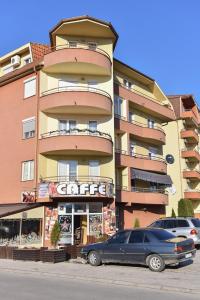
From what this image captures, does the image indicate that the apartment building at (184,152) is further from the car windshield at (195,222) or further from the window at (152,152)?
the car windshield at (195,222)

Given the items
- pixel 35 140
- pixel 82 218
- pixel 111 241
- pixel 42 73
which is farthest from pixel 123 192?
pixel 111 241

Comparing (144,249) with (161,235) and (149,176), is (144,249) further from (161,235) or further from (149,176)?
(149,176)

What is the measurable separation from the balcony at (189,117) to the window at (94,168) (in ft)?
74.6

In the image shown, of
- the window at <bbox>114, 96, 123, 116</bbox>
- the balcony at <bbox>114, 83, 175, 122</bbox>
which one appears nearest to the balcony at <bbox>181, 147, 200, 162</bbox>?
the balcony at <bbox>114, 83, 175, 122</bbox>

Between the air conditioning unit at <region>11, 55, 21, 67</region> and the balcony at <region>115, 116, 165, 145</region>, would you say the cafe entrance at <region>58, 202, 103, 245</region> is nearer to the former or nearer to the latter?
the balcony at <region>115, 116, 165, 145</region>

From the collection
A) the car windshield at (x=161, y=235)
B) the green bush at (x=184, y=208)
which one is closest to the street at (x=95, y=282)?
the car windshield at (x=161, y=235)

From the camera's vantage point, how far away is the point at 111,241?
1694cm

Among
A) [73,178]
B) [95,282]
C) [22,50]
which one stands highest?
[22,50]

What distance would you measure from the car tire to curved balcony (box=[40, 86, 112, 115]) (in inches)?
591

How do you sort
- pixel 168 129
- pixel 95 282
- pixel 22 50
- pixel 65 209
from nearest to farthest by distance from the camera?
pixel 95 282
pixel 65 209
pixel 22 50
pixel 168 129

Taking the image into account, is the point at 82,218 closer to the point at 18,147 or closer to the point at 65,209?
the point at 65,209

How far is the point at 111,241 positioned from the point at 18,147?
1518 centimetres

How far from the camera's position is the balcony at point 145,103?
31.8 meters

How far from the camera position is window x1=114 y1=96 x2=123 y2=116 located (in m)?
31.2
